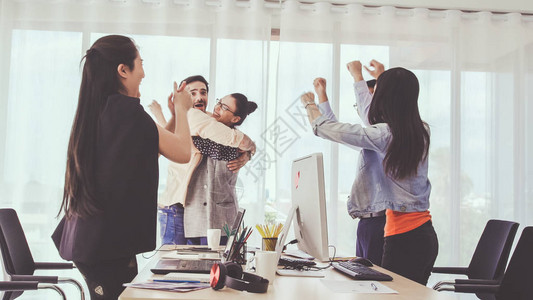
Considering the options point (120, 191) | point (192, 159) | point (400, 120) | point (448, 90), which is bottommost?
point (120, 191)

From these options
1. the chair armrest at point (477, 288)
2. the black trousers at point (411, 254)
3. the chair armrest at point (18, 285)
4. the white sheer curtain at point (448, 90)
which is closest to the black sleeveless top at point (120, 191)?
the chair armrest at point (18, 285)

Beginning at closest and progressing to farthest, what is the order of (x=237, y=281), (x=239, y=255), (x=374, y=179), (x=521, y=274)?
1. (x=237, y=281)
2. (x=521, y=274)
3. (x=239, y=255)
4. (x=374, y=179)

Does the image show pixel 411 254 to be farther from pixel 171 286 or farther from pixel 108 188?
pixel 108 188

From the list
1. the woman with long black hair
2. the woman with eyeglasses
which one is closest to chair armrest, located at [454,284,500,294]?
the woman with long black hair

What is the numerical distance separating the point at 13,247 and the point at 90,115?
1130 mm

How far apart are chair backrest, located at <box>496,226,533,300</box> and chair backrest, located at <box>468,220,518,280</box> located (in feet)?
1.90

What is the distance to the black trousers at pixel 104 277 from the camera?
156 cm

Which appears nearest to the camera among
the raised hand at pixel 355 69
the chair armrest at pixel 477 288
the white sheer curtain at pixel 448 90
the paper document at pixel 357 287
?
the paper document at pixel 357 287

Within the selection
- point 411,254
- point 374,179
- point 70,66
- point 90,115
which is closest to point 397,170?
point 374,179

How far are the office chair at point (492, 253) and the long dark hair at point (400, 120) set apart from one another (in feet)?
2.20

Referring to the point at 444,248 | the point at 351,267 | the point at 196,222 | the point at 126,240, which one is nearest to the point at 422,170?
the point at 351,267

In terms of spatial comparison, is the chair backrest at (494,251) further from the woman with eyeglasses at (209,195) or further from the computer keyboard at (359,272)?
the woman with eyeglasses at (209,195)

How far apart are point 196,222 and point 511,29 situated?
313 cm

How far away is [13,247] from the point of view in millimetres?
2346
